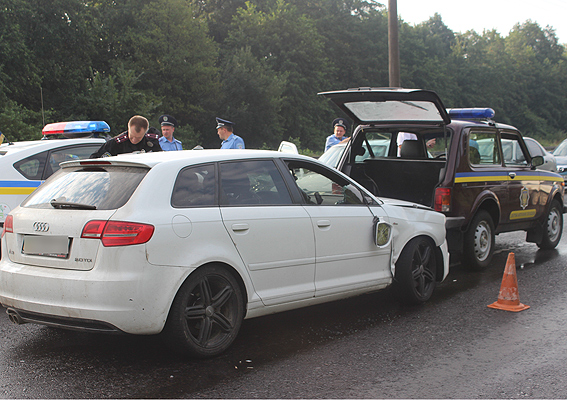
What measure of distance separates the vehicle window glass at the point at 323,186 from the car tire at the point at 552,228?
4816 mm

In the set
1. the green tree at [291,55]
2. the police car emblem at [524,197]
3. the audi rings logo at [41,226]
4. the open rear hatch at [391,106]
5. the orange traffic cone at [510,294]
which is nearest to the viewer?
the audi rings logo at [41,226]

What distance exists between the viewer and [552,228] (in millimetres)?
9281

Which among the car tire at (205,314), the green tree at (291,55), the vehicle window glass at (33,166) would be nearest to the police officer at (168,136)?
the vehicle window glass at (33,166)

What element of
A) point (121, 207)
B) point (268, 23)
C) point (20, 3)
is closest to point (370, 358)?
point (121, 207)

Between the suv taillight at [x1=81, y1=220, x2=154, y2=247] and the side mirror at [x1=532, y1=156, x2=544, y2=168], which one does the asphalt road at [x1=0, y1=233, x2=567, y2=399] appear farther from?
the side mirror at [x1=532, y1=156, x2=544, y2=168]

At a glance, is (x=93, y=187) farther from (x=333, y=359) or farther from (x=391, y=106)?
(x=391, y=106)

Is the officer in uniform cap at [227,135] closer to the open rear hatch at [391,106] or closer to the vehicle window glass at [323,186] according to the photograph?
the open rear hatch at [391,106]

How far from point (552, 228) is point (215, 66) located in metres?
36.6

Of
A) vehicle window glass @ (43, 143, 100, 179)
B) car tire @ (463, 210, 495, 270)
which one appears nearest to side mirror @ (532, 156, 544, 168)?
car tire @ (463, 210, 495, 270)

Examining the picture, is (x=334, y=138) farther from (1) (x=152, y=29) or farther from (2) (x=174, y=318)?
(1) (x=152, y=29)

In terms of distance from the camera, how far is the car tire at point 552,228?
9.12 meters

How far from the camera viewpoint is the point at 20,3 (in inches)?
1141

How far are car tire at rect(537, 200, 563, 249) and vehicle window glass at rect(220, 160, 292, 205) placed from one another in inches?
226

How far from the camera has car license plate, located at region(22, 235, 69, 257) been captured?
13.6 feet
